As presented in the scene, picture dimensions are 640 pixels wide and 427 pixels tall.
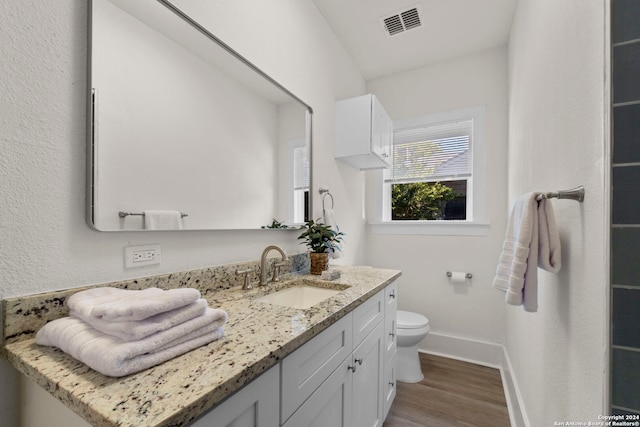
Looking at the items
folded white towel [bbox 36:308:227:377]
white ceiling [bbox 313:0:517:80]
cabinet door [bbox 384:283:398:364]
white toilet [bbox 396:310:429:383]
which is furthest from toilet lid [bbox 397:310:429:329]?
white ceiling [bbox 313:0:517:80]

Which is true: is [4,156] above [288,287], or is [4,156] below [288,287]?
above

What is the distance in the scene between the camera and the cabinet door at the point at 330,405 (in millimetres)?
852

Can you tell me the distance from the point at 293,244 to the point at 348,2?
5.93 feet

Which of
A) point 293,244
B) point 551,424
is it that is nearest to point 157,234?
A: point 293,244

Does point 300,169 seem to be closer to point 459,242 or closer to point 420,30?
point 420,30

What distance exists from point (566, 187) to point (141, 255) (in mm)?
1507

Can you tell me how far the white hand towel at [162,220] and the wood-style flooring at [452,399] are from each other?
1703 millimetres

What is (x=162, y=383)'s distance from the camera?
55 cm

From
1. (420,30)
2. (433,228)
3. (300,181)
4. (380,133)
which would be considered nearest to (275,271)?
(300,181)

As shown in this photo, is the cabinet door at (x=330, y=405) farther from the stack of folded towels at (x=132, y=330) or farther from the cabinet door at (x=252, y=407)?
the stack of folded towels at (x=132, y=330)

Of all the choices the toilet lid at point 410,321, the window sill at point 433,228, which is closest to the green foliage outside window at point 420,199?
the window sill at point 433,228

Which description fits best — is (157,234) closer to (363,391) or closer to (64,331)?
(64,331)

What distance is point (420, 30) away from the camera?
2.28 metres

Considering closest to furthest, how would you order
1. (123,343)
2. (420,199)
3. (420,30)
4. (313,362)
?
1. (123,343)
2. (313,362)
3. (420,30)
4. (420,199)
